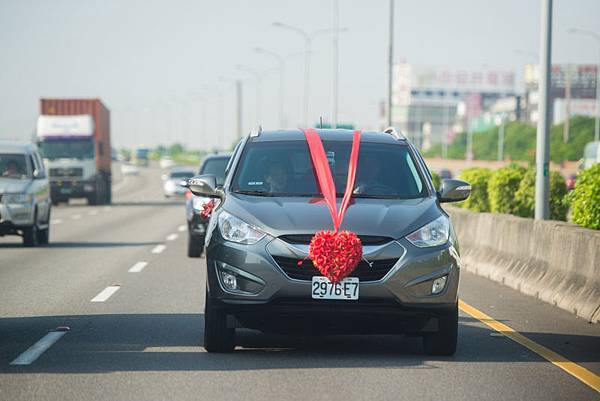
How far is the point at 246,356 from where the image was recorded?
354 inches

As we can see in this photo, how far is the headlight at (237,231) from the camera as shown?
345 inches

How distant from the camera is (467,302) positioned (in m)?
13.2

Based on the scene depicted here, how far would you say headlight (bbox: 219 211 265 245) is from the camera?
8.77 metres

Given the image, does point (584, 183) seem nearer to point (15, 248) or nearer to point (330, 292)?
point (330, 292)

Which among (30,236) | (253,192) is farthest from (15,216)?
(253,192)

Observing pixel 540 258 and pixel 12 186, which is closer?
pixel 540 258

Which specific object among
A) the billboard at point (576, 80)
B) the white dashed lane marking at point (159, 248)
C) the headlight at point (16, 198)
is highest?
the billboard at point (576, 80)

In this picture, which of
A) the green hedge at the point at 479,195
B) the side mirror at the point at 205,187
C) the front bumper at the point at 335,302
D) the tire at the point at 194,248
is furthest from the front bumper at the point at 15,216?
the front bumper at the point at 335,302

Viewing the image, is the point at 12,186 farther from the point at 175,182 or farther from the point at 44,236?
the point at 175,182

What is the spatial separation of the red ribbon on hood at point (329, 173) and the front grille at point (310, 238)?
0.19m

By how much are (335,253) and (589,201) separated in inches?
313

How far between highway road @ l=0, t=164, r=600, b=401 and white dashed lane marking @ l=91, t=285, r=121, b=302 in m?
0.01

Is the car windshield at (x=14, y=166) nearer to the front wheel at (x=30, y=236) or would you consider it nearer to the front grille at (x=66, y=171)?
the front wheel at (x=30, y=236)

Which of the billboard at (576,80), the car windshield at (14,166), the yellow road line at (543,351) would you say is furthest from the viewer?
the billboard at (576,80)
